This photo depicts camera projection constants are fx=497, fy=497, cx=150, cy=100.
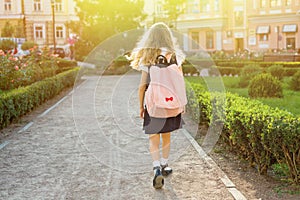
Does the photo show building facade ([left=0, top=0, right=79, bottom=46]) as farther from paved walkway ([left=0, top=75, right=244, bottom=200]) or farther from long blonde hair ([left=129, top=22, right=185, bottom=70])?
long blonde hair ([left=129, top=22, right=185, bottom=70])

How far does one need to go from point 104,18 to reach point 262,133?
104ft

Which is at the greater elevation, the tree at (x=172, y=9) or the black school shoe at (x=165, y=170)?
the tree at (x=172, y=9)

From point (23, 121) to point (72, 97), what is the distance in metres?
5.52

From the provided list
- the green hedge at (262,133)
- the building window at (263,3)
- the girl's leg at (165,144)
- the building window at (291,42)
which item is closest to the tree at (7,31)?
the building window at (263,3)

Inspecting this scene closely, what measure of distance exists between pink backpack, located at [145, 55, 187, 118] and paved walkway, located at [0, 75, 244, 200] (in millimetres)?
828

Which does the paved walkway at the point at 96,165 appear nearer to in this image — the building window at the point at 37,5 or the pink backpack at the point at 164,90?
the pink backpack at the point at 164,90

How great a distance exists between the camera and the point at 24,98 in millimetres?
11070

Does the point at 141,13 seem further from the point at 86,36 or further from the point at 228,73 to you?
the point at 228,73

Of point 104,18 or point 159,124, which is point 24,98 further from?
point 104,18

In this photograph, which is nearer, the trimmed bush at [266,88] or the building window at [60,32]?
the trimmed bush at [266,88]

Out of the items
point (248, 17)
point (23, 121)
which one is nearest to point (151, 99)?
point (23, 121)

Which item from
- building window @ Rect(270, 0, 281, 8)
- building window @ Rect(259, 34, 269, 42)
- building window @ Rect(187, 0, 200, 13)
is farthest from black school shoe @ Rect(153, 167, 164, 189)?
building window @ Rect(187, 0, 200, 13)

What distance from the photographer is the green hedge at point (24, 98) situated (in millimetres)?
9524

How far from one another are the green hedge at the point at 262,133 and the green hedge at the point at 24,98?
437cm
